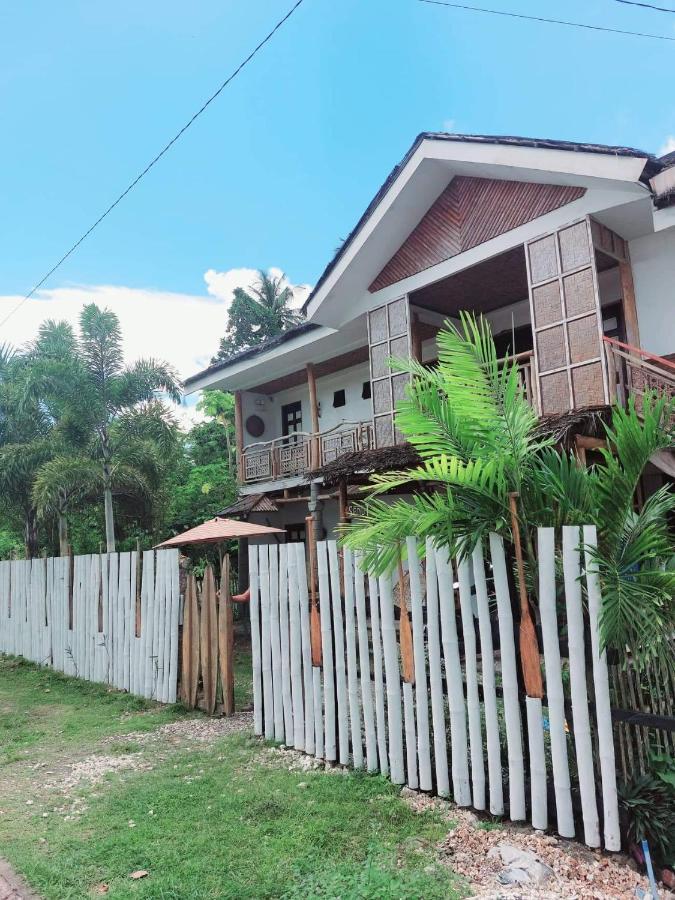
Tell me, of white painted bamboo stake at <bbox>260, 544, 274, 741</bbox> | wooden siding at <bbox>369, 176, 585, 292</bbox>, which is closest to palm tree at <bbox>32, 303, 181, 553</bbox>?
wooden siding at <bbox>369, 176, 585, 292</bbox>

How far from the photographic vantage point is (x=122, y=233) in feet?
34.3

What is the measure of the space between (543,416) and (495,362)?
188 inches

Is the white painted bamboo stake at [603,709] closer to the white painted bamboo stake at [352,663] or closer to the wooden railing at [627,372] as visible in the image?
the white painted bamboo stake at [352,663]

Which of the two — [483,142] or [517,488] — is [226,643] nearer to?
[517,488]

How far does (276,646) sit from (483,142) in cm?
735

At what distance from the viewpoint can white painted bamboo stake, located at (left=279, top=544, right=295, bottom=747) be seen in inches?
209

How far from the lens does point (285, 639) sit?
5.42 meters

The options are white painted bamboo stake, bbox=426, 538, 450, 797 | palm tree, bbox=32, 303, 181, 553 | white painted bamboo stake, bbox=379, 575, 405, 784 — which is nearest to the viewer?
white painted bamboo stake, bbox=426, 538, 450, 797

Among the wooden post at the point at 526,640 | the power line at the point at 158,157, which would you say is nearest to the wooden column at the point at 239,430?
the power line at the point at 158,157

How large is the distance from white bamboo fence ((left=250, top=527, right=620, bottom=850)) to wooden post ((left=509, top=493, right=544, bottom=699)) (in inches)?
2.8

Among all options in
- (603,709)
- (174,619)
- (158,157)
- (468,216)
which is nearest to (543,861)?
(603,709)

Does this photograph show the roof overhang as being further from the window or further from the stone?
the stone

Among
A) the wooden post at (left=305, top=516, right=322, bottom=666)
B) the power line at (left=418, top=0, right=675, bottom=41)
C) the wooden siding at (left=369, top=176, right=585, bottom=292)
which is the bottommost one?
the wooden post at (left=305, top=516, right=322, bottom=666)

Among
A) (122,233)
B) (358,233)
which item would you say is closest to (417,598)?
(358,233)
